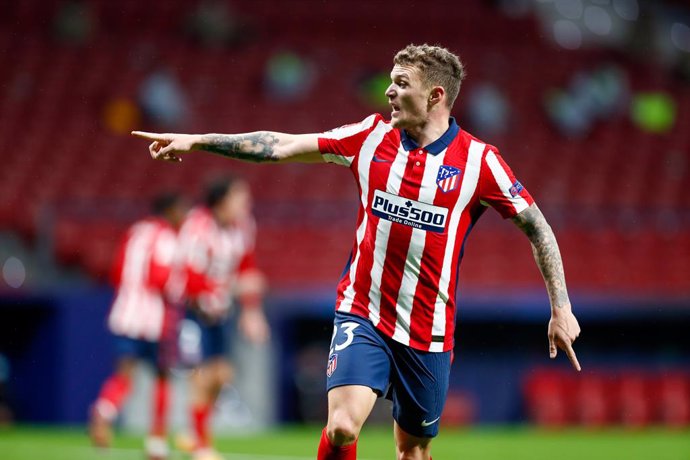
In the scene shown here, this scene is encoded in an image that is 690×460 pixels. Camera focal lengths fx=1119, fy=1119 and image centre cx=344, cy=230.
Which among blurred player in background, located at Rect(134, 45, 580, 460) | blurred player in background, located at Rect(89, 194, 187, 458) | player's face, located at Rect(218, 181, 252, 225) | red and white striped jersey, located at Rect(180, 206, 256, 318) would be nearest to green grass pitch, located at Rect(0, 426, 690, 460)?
blurred player in background, located at Rect(89, 194, 187, 458)

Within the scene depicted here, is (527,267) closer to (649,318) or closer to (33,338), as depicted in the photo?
(649,318)

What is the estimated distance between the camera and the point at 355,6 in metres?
24.5

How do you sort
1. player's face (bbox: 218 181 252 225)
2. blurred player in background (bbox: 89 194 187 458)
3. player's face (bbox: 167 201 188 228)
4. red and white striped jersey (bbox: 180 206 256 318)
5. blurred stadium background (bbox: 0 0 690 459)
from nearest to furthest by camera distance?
1. player's face (bbox: 218 181 252 225)
2. red and white striped jersey (bbox: 180 206 256 318)
3. blurred player in background (bbox: 89 194 187 458)
4. player's face (bbox: 167 201 188 228)
5. blurred stadium background (bbox: 0 0 690 459)

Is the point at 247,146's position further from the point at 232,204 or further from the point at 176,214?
the point at 176,214

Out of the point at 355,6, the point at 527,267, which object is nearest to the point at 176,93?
the point at 355,6

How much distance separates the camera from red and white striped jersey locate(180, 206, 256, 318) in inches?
377

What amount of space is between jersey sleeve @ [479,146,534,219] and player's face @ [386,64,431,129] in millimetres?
429

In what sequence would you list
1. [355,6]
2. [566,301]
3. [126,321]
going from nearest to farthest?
[566,301] < [126,321] < [355,6]

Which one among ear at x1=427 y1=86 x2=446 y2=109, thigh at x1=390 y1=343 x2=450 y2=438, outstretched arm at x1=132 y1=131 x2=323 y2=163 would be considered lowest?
thigh at x1=390 y1=343 x2=450 y2=438

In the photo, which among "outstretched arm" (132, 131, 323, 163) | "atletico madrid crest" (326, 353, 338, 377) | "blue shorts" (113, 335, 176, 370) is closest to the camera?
"outstretched arm" (132, 131, 323, 163)

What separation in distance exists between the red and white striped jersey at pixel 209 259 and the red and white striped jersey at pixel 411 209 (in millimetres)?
4070

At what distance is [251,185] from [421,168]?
513 inches

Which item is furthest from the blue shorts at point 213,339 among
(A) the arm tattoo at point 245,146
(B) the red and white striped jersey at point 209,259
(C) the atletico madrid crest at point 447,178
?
(C) the atletico madrid crest at point 447,178

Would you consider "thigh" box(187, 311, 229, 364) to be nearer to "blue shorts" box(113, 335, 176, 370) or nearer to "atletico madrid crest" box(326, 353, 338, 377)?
"blue shorts" box(113, 335, 176, 370)
